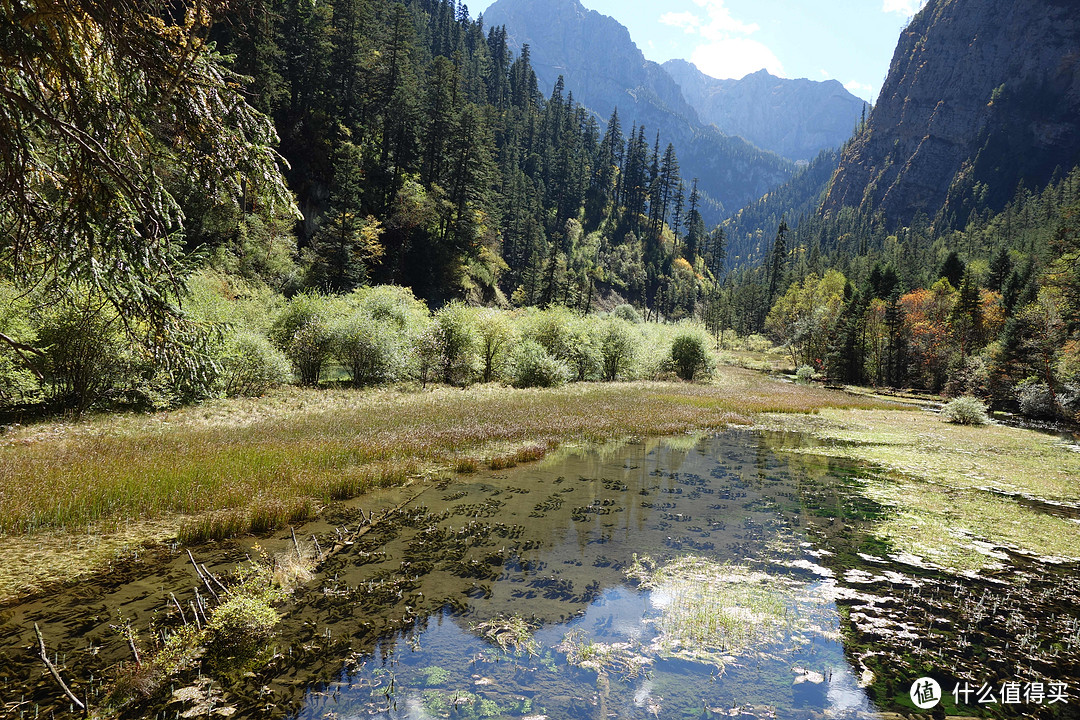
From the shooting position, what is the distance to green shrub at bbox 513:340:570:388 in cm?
3466

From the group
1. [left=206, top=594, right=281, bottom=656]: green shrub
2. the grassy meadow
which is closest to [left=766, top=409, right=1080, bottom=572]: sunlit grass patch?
the grassy meadow

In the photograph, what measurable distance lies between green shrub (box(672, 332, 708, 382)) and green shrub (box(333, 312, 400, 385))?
30661mm

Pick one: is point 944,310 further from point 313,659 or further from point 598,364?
point 313,659

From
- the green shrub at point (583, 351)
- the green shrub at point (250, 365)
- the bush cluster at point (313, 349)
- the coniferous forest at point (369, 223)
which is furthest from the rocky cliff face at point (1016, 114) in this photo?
the green shrub at point (250, 365)

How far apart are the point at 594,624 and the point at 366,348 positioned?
2488cm

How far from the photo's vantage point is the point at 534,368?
34.8 meters

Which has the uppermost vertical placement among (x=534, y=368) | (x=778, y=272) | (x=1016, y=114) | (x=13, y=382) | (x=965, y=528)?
(x=1016, y=114)

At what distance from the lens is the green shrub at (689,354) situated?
158 feet

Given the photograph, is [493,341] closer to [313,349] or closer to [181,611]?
[313,349]

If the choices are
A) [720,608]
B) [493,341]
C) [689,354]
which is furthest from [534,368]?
[720,608]

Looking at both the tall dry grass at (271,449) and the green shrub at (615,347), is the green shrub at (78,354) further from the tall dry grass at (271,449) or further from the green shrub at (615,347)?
the green shrub at (615,347)

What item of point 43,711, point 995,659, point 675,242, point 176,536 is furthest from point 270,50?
point 675,242

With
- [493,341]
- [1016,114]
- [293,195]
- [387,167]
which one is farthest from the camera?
[1016,114]

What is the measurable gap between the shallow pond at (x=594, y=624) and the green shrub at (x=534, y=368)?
22963 mm
